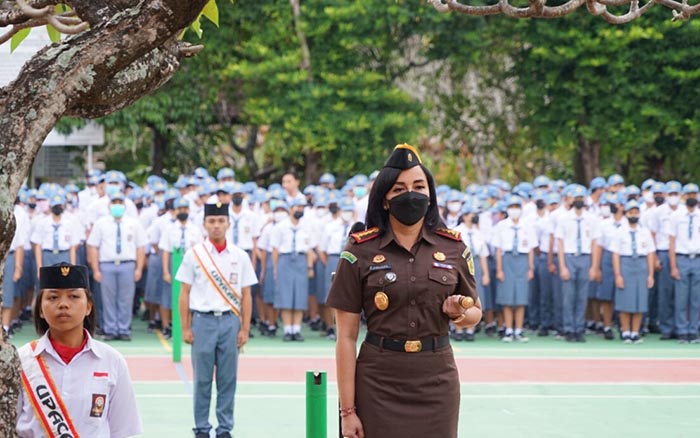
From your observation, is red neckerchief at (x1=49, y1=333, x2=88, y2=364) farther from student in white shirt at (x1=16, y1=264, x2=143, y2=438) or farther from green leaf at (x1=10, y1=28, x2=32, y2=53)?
green leaf at (x1=10, y1=28, x2=32, y2=53)

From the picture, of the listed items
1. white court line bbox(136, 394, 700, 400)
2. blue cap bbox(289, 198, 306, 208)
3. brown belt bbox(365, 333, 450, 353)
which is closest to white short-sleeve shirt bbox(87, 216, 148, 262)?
blue cap bbox(289, 198, 306, 208)

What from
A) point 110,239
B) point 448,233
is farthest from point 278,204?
point 448,233

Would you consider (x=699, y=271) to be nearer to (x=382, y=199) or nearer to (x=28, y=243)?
(x=28, y=243)

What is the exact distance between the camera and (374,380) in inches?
224

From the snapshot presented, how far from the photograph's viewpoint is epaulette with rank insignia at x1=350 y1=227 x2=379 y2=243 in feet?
19.0

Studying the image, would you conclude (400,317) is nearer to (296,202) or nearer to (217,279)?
(217,279)

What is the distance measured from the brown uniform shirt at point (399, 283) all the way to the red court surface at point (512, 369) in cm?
843

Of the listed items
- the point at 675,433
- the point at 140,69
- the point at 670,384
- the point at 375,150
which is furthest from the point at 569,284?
the point at 140,69

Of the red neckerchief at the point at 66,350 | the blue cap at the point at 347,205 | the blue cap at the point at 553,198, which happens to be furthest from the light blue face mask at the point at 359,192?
the red neckerchief at the point at 66,350

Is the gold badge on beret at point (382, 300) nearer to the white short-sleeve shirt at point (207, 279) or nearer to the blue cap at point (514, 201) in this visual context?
the white short-sleeve shirt at point (207, 279)

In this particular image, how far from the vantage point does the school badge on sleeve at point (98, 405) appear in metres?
5.08

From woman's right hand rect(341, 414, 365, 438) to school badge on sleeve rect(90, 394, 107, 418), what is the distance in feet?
3.79

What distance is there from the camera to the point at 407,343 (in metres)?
5.68

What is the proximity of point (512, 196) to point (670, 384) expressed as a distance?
18.0ft
